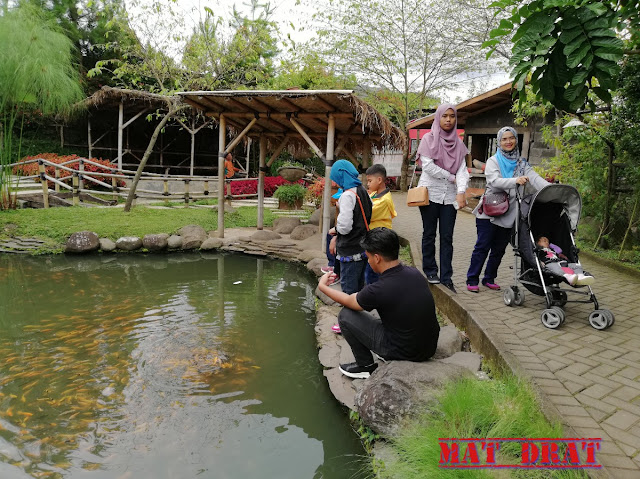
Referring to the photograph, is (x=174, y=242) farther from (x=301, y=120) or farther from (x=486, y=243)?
(x=486, y=243)

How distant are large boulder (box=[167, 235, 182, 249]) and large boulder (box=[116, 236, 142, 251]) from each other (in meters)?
0.60

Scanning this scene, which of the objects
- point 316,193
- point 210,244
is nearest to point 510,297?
point 210,244

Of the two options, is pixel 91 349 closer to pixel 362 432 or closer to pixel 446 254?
pixel 362 432

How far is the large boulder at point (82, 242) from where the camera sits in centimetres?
905

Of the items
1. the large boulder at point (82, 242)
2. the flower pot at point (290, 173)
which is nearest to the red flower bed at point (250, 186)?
the flower pot at point (290, 173)

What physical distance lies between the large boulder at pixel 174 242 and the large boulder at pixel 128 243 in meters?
0.60

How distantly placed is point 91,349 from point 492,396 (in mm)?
3853

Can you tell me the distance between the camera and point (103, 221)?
10.5 meters

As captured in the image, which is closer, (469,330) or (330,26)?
(469,330)

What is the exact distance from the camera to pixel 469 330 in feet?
13.8

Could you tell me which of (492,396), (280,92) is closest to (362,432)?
(492,396)

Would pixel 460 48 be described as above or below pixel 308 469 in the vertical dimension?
above

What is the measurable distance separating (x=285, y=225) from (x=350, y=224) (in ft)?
22.9

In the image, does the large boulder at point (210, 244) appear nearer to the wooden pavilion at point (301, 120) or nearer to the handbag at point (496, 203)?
the wooden pavilion at point (301, 120)
